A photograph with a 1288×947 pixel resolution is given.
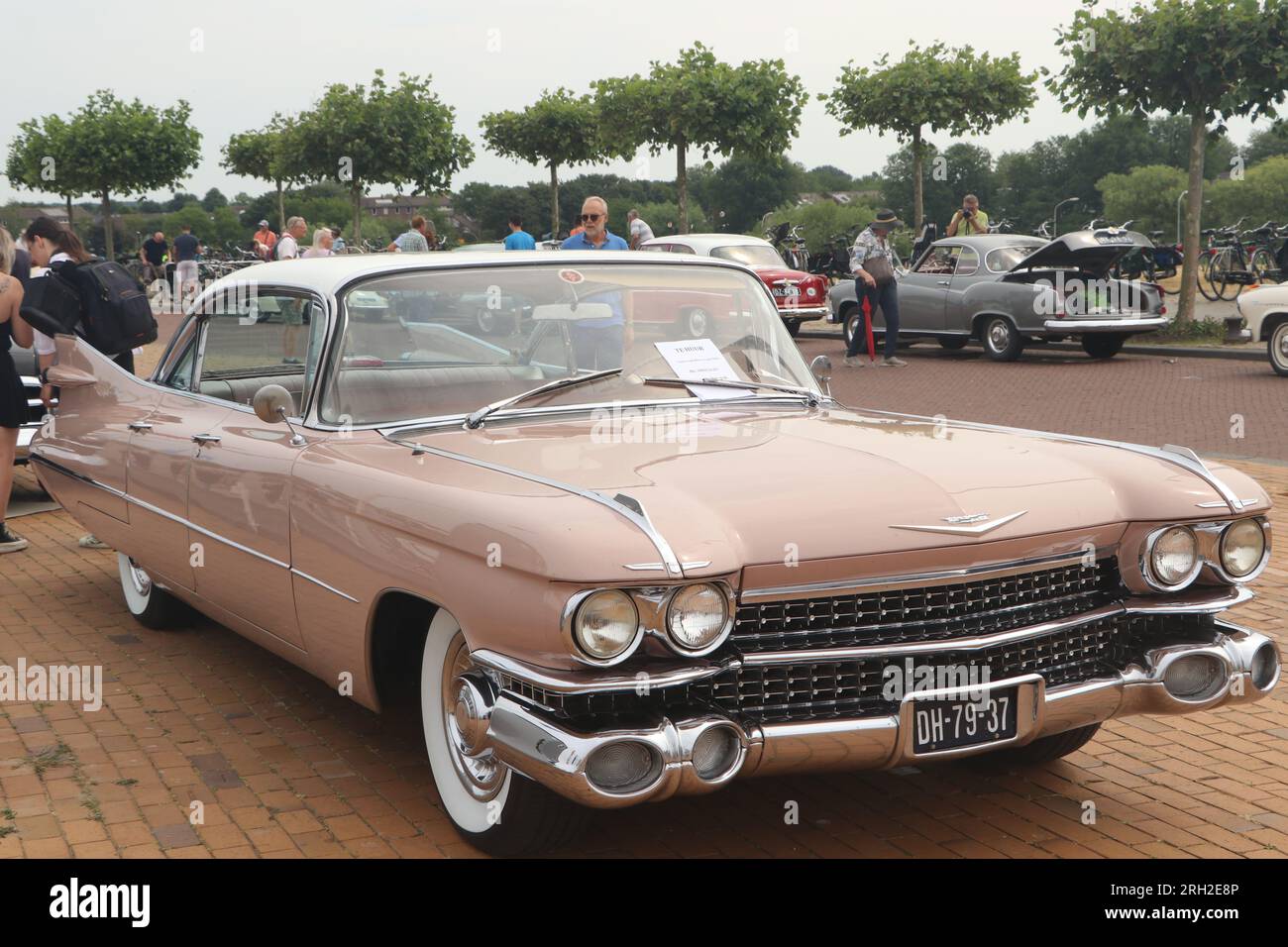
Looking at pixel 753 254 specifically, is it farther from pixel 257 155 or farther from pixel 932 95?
pixel 257 155

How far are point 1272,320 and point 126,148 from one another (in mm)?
33274

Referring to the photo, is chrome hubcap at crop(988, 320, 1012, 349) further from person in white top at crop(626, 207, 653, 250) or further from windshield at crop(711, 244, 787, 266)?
windshield at crop(711, 244, 787, 266)

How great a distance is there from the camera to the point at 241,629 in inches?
196

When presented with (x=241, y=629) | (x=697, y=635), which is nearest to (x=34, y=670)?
(x=241, y=629)

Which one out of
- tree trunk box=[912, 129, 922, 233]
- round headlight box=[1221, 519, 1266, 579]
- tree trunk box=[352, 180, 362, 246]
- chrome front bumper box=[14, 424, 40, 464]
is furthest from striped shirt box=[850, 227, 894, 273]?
tree trunk box=[352, 180, 362, 246]

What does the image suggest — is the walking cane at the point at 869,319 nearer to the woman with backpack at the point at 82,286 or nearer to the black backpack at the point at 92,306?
the woman with backpack at the point at 82,286

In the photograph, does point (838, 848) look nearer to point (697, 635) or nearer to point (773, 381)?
point (697, 635)

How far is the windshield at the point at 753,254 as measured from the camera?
76.1ft

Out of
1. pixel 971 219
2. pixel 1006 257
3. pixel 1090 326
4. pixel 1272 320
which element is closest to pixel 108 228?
pixel 971 219

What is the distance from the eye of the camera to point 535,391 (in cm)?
449

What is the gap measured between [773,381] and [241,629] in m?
2.05

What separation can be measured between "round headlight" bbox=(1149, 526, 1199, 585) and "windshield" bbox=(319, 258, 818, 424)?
153 cm

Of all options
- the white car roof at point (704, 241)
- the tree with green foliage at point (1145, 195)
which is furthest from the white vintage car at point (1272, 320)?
the tree with green foliage at point (1145, 195)

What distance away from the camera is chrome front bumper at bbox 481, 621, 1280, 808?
3.14 m
